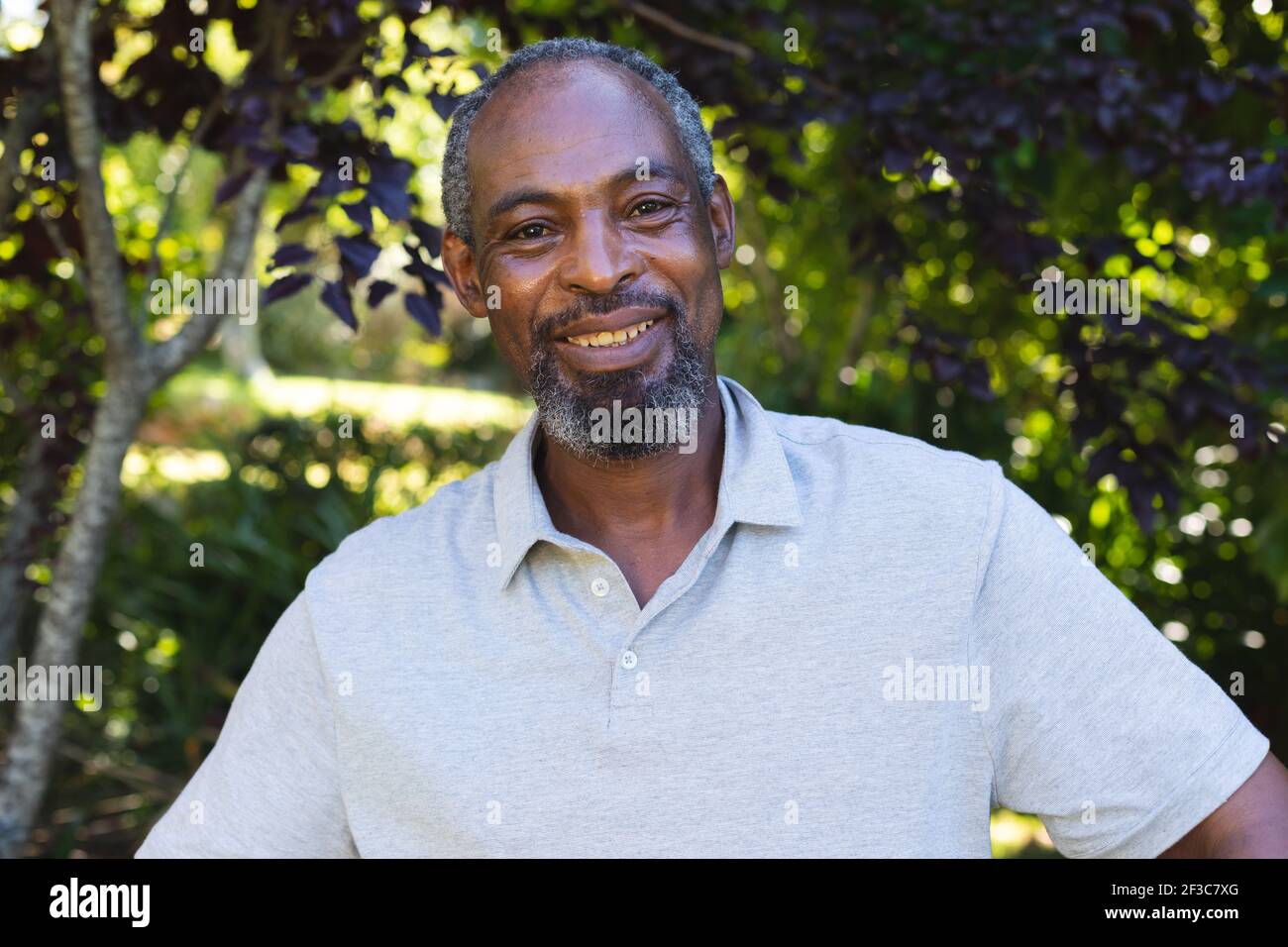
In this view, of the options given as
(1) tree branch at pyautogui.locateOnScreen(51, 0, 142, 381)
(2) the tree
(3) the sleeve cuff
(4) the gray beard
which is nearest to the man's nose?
(4) the gray beard

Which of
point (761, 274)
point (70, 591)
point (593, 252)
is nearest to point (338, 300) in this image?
point (593, 252)

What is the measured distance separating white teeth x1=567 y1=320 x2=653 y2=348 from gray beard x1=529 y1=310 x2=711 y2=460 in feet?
0.14

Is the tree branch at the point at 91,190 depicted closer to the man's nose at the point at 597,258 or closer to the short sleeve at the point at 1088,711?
the man's nose at the point at 597,258

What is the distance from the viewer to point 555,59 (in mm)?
1992

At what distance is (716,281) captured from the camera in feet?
6.62

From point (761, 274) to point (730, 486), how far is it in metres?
3.50

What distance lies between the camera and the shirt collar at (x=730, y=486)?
1.82 meters

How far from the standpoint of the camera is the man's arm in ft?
5.31

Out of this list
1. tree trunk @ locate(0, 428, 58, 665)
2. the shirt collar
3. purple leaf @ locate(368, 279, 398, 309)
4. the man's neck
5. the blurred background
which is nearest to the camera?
the shirt collar

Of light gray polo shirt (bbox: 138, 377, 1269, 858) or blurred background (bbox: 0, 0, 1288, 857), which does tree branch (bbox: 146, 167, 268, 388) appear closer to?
blurred background (bbox: 0, 0, 1288, 857)

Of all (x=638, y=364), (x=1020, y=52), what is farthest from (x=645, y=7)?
(x=638, y=364)

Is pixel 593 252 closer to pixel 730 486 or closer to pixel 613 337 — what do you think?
pixel 613 337

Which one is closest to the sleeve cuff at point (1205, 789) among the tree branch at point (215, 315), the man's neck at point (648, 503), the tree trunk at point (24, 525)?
the man's neck at point (648, 503)

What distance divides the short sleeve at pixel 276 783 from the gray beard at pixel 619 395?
0.48 meters
